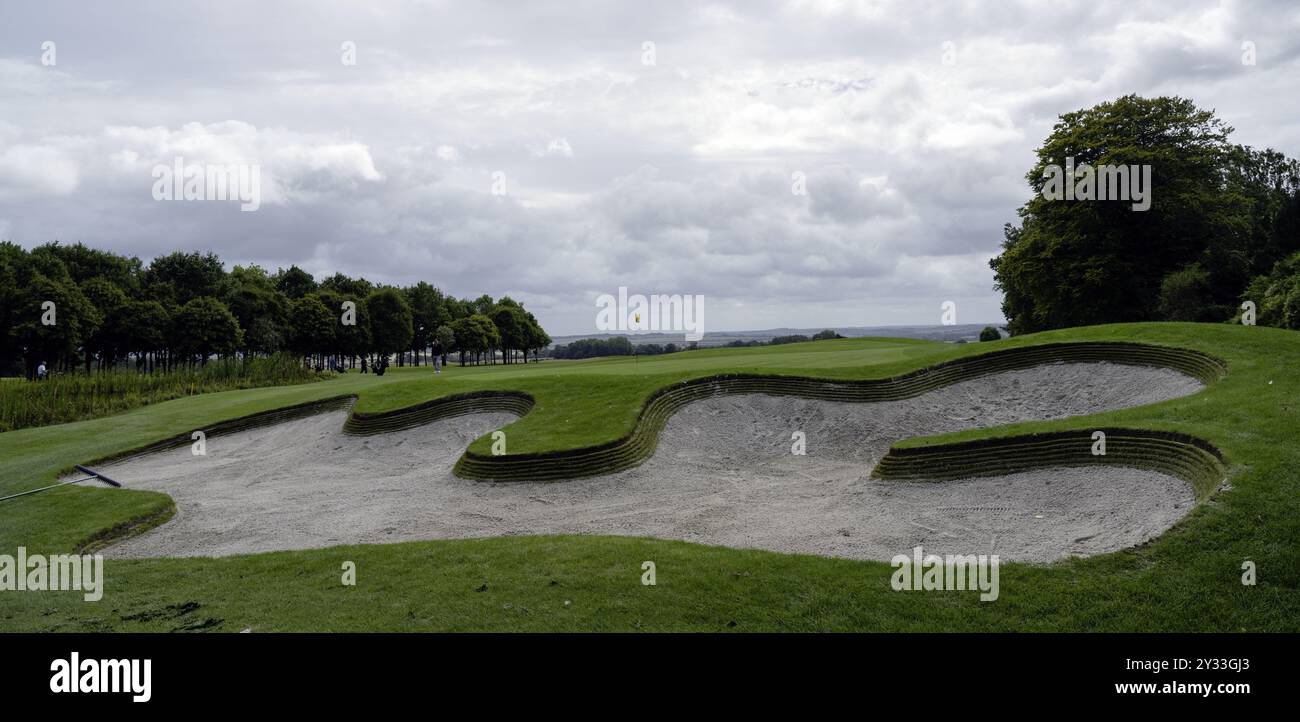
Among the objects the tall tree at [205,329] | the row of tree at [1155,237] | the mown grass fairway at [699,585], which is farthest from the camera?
the tall tree at [205,329]

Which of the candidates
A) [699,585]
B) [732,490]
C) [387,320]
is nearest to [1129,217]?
[732,490]

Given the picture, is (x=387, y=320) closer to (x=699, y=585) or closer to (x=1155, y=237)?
(x=1155, y=237)

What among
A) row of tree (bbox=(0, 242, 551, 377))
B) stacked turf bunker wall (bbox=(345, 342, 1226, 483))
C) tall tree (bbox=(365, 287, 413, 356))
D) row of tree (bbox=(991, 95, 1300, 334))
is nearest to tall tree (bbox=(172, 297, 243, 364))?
row of tree (bbox=(0, 242, 551, 377))

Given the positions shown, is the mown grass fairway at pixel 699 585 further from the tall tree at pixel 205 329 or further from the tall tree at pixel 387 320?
the tall tree at pixel 387 320

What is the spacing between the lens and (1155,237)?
126 ft

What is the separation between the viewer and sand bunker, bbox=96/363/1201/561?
1352 centimetres

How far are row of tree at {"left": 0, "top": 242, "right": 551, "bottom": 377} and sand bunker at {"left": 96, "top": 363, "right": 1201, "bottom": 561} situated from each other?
28599 mm

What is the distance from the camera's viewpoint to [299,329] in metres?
70.2

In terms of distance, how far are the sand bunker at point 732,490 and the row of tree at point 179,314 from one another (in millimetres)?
28599

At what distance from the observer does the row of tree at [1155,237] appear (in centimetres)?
3616

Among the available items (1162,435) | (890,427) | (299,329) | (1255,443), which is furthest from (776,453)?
(299,329)

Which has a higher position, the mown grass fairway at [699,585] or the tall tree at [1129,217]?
the tall tree at [1129,217]

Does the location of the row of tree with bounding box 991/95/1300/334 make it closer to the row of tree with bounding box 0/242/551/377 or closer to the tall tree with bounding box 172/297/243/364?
the row of tree with bounding box 0/242/551/377

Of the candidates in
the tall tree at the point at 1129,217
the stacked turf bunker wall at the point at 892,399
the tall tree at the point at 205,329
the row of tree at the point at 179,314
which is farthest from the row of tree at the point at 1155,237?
the tall tree at the point at 205,329
